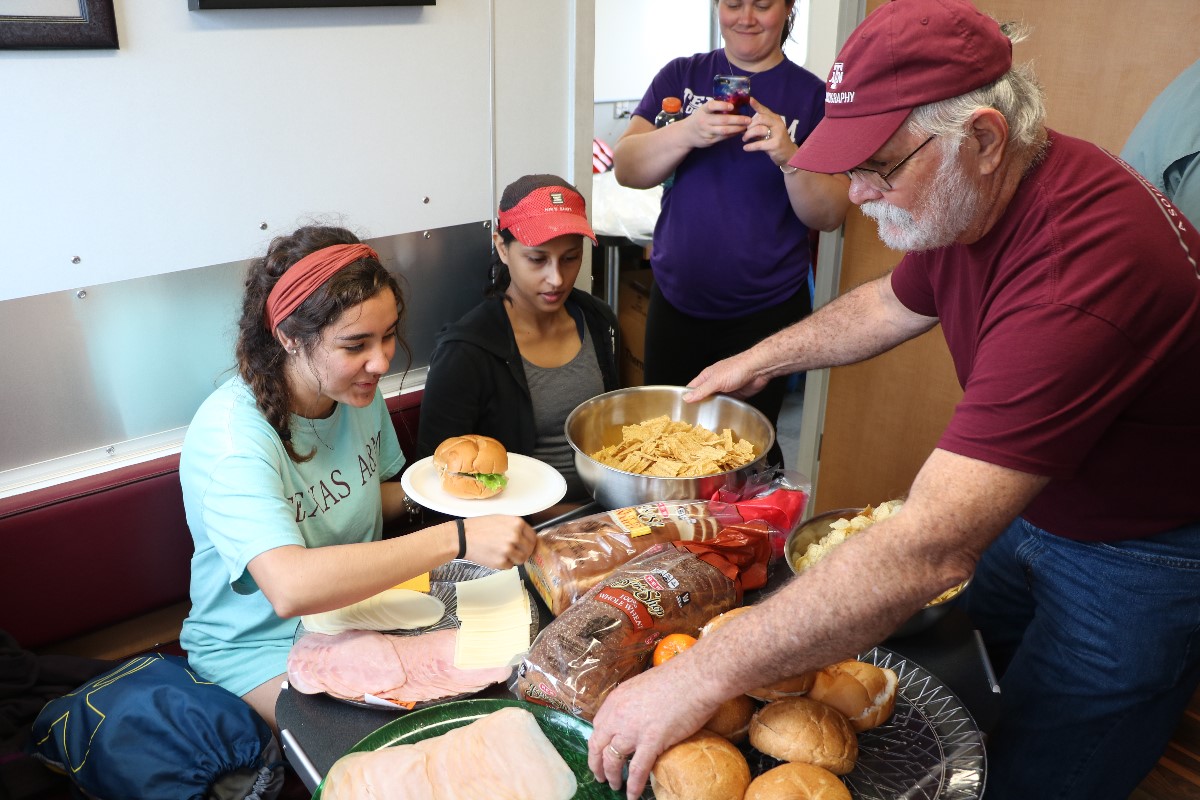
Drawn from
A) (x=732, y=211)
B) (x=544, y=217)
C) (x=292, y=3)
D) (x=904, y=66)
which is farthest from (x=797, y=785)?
(x=292, y=3)

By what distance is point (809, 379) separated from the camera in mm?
4016

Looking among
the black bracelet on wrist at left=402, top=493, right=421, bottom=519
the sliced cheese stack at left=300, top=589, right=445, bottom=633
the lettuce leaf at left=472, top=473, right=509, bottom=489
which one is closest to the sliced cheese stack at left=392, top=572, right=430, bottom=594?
the sliced cheese stack at left=300, top=589, right=445, bottom=633

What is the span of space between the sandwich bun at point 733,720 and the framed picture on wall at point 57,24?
192 centimetres

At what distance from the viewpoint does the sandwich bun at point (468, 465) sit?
1.93m

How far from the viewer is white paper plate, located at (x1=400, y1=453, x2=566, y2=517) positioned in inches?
73.9

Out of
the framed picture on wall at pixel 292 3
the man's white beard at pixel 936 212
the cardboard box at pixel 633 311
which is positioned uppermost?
the framed picture on wall at pixel 292 3

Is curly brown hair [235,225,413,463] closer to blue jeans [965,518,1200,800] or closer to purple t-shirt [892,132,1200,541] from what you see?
purple t-shirt [892,132,1200,541]

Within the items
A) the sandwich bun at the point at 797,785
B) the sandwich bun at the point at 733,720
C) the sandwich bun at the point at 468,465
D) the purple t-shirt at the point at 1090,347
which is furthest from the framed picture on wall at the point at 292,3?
the sandwich bun at the point at 797,785

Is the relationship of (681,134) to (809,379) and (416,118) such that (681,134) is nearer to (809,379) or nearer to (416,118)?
(416,118)

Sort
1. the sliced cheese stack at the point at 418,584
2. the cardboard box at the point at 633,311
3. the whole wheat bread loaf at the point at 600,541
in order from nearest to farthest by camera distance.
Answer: the whole wheat bread loaf at the point at 600,541 < the sliced cheese stack at the point at 418,584 < the cardboard box at the point at 633,311

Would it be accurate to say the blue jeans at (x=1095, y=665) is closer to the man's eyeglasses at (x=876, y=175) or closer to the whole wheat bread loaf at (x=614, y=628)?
the whole wheat bread loaf at (x=614, y=628)

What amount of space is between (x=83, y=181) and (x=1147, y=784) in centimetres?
344

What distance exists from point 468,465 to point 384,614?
42 cm

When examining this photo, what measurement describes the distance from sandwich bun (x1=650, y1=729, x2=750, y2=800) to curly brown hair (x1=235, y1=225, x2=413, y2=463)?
1061 millimetres
